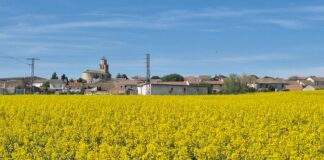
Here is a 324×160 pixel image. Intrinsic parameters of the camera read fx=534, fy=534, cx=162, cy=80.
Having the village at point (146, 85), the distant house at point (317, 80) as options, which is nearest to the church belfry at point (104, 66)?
the village at point (146, 85)

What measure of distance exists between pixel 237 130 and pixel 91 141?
11.1ft

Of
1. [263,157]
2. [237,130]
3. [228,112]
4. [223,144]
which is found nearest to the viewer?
[263,157]

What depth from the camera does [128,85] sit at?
384ft

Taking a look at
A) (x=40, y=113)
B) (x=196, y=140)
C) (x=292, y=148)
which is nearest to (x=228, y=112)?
(x=40, y=113)

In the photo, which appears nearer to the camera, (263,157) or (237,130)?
(263,157)

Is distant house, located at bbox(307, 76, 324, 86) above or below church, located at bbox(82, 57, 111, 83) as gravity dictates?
below

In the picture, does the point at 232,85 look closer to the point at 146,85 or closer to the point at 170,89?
the point at 170,89

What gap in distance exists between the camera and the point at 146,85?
84750 millimetres

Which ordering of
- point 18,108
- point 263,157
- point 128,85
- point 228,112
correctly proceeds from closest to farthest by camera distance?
point 263,157
point 228,112
point 18,108
point 128,85

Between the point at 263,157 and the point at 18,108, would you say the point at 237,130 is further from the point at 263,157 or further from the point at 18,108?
the point at 18,108

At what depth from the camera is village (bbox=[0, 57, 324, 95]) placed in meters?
90.4

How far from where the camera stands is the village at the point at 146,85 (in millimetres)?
90375

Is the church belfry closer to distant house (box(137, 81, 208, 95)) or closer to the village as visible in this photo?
the village

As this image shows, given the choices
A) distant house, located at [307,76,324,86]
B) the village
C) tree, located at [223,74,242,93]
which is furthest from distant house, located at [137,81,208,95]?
distant house, located at [307,76,324,86]
